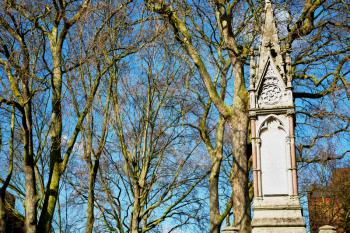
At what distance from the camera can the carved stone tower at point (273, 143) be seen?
371 inches

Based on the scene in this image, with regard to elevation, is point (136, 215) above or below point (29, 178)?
below

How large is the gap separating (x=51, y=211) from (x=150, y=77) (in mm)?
7717

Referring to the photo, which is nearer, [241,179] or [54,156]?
[241,179]

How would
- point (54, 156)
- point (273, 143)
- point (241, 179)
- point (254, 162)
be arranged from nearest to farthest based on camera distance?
point (254, 162), point (273, 143), point (241, 179), point (54, 156)

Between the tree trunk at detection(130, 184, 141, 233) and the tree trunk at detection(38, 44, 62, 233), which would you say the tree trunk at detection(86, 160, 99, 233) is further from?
the tree trunk at detection(38, 44, 62, 233)

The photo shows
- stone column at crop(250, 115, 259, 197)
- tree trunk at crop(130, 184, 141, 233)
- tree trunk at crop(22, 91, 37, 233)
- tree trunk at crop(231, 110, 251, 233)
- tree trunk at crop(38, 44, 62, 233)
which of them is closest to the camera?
stone column at crop(250, 115, 259, 197)

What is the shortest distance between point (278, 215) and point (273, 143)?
1542 mm

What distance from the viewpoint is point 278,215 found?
941 centimetres

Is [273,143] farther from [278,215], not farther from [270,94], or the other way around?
[278,215]

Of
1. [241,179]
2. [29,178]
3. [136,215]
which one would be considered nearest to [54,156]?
[29,178]

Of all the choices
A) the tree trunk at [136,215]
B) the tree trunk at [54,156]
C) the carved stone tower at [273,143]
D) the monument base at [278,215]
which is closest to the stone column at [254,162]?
the carved stone tower at [273,143]

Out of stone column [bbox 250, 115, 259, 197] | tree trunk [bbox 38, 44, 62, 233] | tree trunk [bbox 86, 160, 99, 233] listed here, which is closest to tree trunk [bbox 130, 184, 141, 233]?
tree trunk [bbox 86, 160, 99, 233]

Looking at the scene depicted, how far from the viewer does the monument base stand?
927 centimetres

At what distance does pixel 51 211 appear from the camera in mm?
12984
